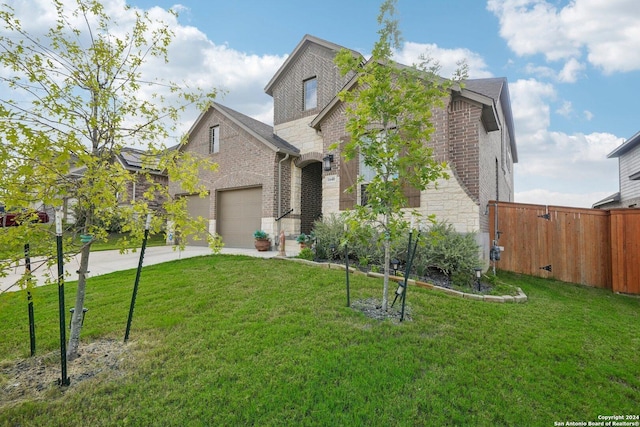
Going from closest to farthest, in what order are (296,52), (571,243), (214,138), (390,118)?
(390,118) → (571,243) → (296,52) → (214,138)

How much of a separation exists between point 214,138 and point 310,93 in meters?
A: 4.77

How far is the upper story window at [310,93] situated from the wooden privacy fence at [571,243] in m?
7.47

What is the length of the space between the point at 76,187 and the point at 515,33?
10877 mm

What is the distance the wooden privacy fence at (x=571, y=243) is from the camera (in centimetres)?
646

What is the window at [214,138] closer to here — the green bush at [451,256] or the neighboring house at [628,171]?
the green bush at [451,256]

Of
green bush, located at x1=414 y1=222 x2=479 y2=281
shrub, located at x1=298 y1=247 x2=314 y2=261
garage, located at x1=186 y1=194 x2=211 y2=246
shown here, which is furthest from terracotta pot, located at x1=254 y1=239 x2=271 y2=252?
green bush, located at x1=414 y1=222 x2=479 y2=281

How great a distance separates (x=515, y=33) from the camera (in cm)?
820

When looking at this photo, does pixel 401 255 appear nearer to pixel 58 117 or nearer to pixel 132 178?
pixel 132 178

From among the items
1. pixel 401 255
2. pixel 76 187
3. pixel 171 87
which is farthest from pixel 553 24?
pixel 76 187

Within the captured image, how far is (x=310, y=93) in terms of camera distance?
11.7 meters

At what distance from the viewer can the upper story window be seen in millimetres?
11415

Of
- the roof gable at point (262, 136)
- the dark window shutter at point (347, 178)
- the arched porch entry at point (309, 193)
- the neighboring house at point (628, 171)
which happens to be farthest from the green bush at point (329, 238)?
the neighboring house at point (628, 171)

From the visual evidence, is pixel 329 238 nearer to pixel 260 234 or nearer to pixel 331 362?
pixel 260 234

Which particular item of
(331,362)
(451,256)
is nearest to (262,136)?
(451,256)
